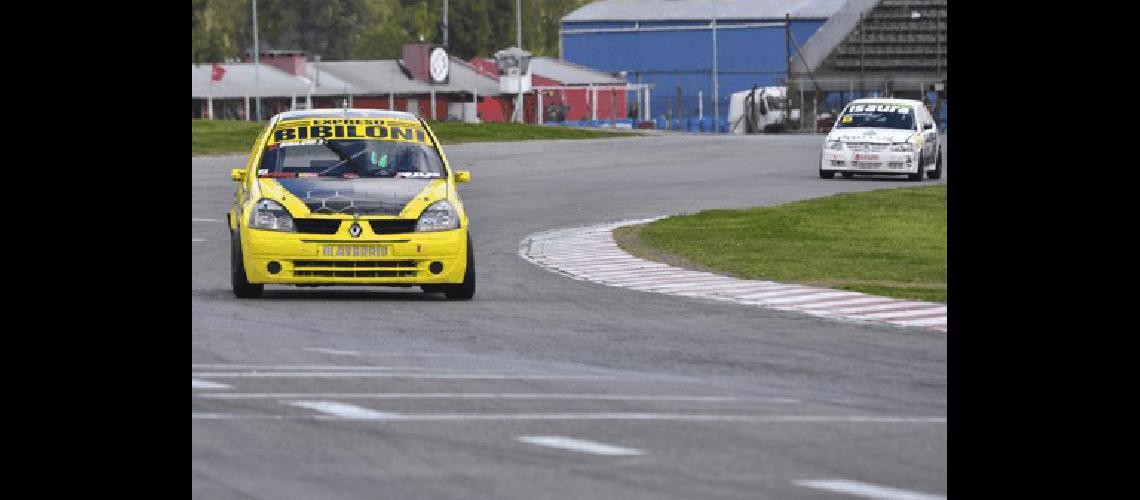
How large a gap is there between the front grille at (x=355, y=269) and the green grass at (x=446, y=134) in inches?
1391

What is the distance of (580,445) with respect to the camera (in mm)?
9039

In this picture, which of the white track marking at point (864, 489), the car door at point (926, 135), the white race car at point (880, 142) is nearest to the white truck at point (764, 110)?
the car door at point (926, 135)

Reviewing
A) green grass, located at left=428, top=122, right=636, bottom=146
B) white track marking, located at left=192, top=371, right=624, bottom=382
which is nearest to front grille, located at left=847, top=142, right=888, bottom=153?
green grass, located at left=428, top=122, right=636, bottom=146

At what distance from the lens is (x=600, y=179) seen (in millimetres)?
40844

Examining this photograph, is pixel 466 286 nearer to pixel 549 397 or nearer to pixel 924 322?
pixel 924 322

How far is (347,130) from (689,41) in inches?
3295

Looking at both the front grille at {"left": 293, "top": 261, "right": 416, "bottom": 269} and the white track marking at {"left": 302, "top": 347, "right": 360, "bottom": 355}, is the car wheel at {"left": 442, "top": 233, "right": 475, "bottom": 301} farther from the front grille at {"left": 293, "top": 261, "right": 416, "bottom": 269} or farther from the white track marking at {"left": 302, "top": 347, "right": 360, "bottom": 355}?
the white track marking at {"left": 302, "top": 347, "right": 360, "bottom": 355}

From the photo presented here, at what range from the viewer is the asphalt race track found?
820 cm

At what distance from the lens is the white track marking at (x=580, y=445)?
8.84 m
